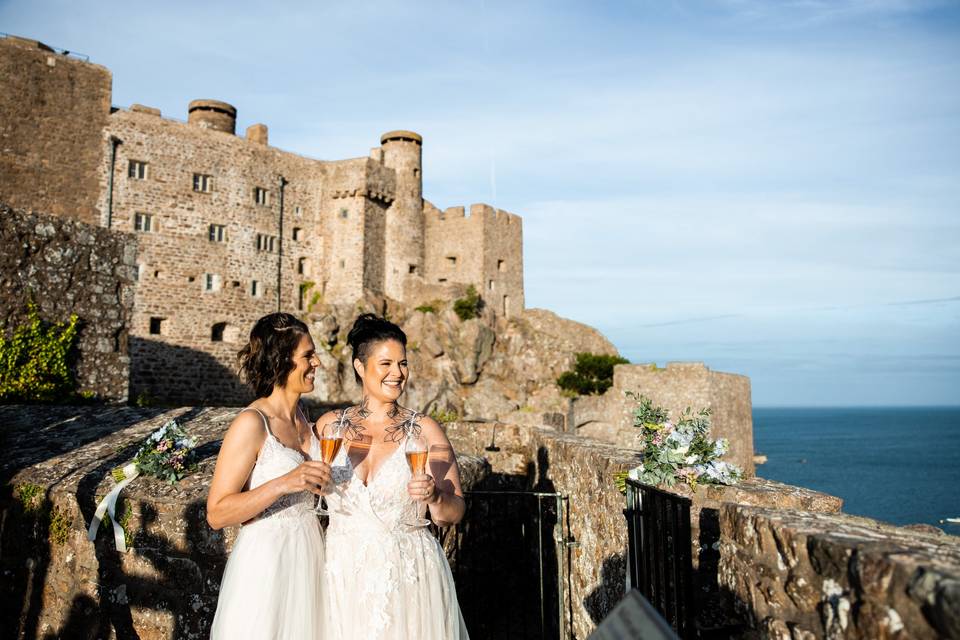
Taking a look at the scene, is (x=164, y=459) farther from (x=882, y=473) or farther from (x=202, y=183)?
(x=882, y=473)

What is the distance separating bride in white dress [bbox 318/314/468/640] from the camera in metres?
3.33

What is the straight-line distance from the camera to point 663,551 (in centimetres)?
331

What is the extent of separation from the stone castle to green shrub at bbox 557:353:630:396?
7.49 metres

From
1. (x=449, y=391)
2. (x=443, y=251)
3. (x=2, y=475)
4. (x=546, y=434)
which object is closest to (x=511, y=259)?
(x=443, y=251)

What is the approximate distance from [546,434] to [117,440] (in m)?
4.67

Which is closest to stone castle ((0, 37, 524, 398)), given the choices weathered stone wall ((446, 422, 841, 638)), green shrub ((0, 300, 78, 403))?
green shrub ((0, 300, 78, 403))

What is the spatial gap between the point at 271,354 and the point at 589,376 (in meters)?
37.9

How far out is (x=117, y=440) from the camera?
18.7 feet

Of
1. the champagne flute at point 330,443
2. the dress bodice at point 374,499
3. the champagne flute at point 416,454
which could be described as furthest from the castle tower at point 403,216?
the champagne flute at point 416,454

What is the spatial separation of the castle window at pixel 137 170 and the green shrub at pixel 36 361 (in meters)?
29.2

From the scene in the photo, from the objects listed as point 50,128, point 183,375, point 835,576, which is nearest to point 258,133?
point 50,128

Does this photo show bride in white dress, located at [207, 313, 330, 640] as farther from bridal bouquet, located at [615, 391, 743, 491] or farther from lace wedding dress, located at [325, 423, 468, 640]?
bridal bouquet, located at [615, 391, 743, 491]

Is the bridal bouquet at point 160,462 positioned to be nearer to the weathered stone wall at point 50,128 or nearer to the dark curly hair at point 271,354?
the dark curly hair at point 271,354

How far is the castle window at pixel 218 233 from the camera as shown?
35.7m
